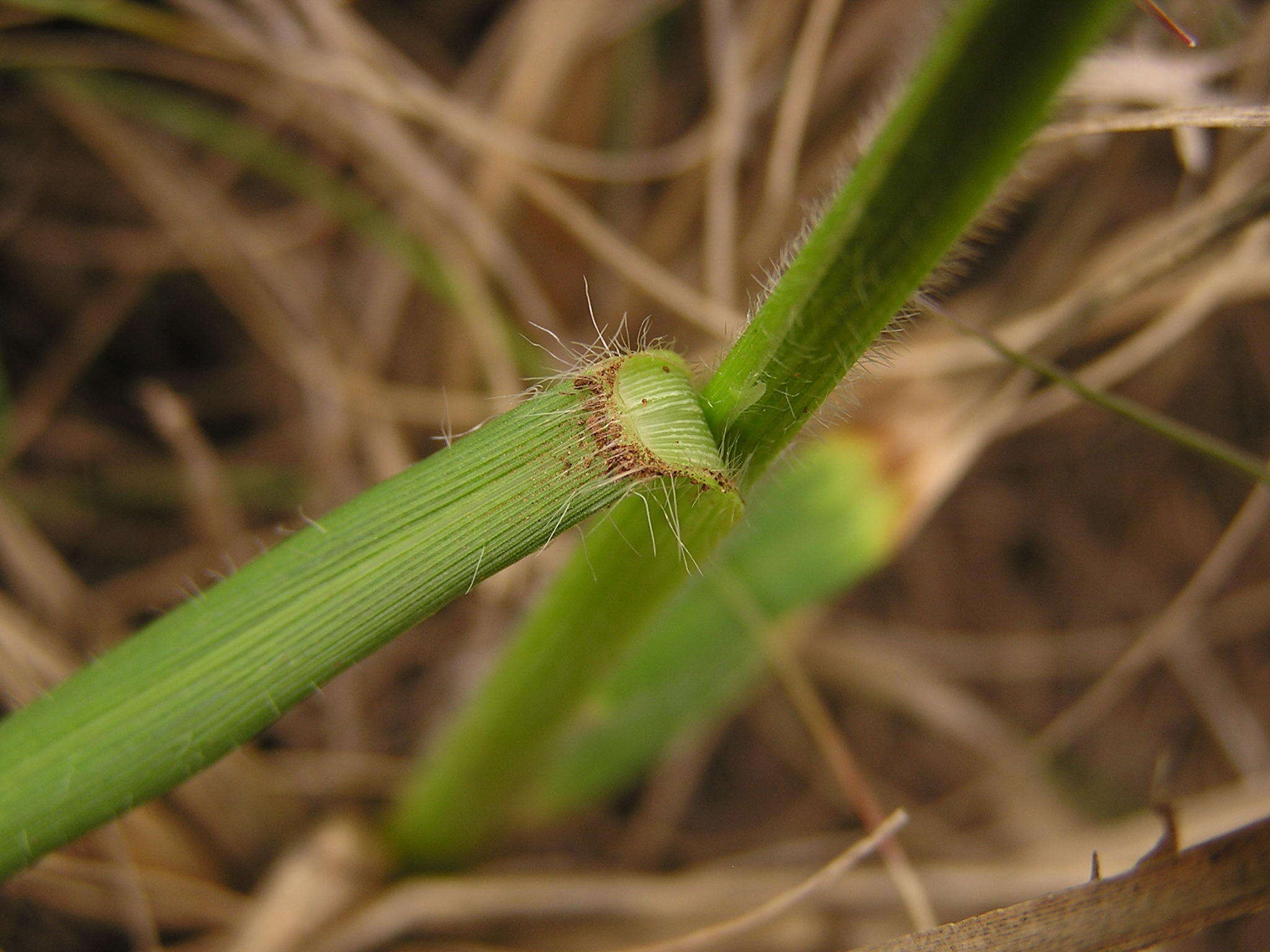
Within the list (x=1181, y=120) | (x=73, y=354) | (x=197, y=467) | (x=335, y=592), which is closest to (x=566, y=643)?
(x=335, y=592)

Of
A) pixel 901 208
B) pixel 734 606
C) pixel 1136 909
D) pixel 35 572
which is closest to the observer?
pixel 901 208

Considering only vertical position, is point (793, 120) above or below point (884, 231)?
above

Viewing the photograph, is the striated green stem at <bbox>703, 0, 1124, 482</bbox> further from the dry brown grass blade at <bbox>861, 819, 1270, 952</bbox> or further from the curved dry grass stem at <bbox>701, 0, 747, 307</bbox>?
the curved dry grass stem at <bbox>701, 0, 747, 307</bbox>

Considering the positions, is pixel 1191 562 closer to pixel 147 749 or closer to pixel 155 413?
pixel 147 749

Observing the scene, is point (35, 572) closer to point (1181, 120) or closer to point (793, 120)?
point (793, 120)

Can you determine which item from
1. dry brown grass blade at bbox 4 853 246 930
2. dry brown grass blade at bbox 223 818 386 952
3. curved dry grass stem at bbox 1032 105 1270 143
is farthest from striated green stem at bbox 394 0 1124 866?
dry brown grass blade at bbox 4 853 246 930

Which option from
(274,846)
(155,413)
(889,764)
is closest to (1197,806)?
(889,764)

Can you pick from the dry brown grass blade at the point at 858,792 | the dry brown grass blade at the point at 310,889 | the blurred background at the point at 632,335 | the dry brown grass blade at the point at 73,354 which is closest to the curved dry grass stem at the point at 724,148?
the blurred background at the point at 632,335

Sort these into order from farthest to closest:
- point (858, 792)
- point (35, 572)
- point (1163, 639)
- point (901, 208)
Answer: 1. point (1163, 639)
2. point (35, 572)
3. point (858, 792)
4. point (901, 208)
